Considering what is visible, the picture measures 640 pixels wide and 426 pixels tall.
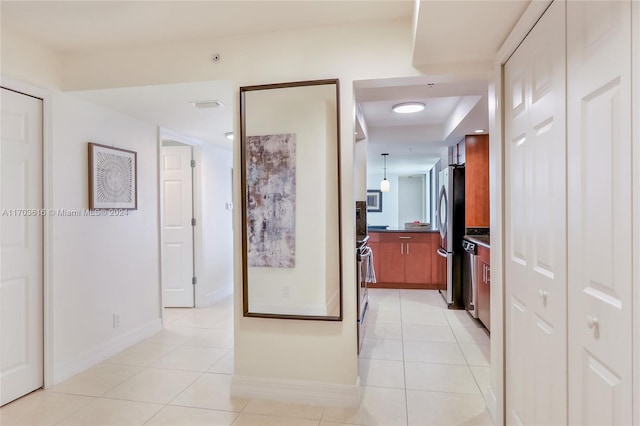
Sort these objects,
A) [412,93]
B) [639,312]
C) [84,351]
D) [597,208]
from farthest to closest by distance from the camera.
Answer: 1. [412,93]
2. [84,351]
3. [597,208]
4. [639,312]

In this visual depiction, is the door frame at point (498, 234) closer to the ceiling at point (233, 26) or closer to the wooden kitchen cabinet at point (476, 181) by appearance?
the ceiling at point (233, 26)

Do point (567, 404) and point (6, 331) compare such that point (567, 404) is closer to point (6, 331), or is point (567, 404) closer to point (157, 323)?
point (6, 331)

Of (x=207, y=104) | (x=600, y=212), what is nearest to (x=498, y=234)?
(x=600, y=212)

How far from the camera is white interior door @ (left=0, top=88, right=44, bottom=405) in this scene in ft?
7.39

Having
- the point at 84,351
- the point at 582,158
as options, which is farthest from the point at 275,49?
the point at 84,351

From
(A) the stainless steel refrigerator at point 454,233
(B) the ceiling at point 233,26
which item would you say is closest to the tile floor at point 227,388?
(A) the stainless steel refrigerator at point 454,233

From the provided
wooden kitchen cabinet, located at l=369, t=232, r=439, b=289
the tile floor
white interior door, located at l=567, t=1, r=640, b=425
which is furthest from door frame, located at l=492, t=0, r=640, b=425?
wooden kitchen cabinet, located at l=369, t=232, r=439, b=289

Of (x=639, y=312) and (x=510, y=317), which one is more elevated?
(x=639, y=312)

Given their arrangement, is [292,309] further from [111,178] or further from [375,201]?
[375,201]

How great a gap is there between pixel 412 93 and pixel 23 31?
2823 millimetres

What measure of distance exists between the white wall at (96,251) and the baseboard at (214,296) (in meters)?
0.96

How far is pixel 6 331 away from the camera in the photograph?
227 cm

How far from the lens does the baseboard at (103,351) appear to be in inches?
102

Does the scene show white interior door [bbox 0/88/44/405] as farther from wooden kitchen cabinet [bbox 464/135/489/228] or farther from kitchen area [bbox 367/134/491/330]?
wooden kitchen cabinet [bbox 464/135/489/228]
